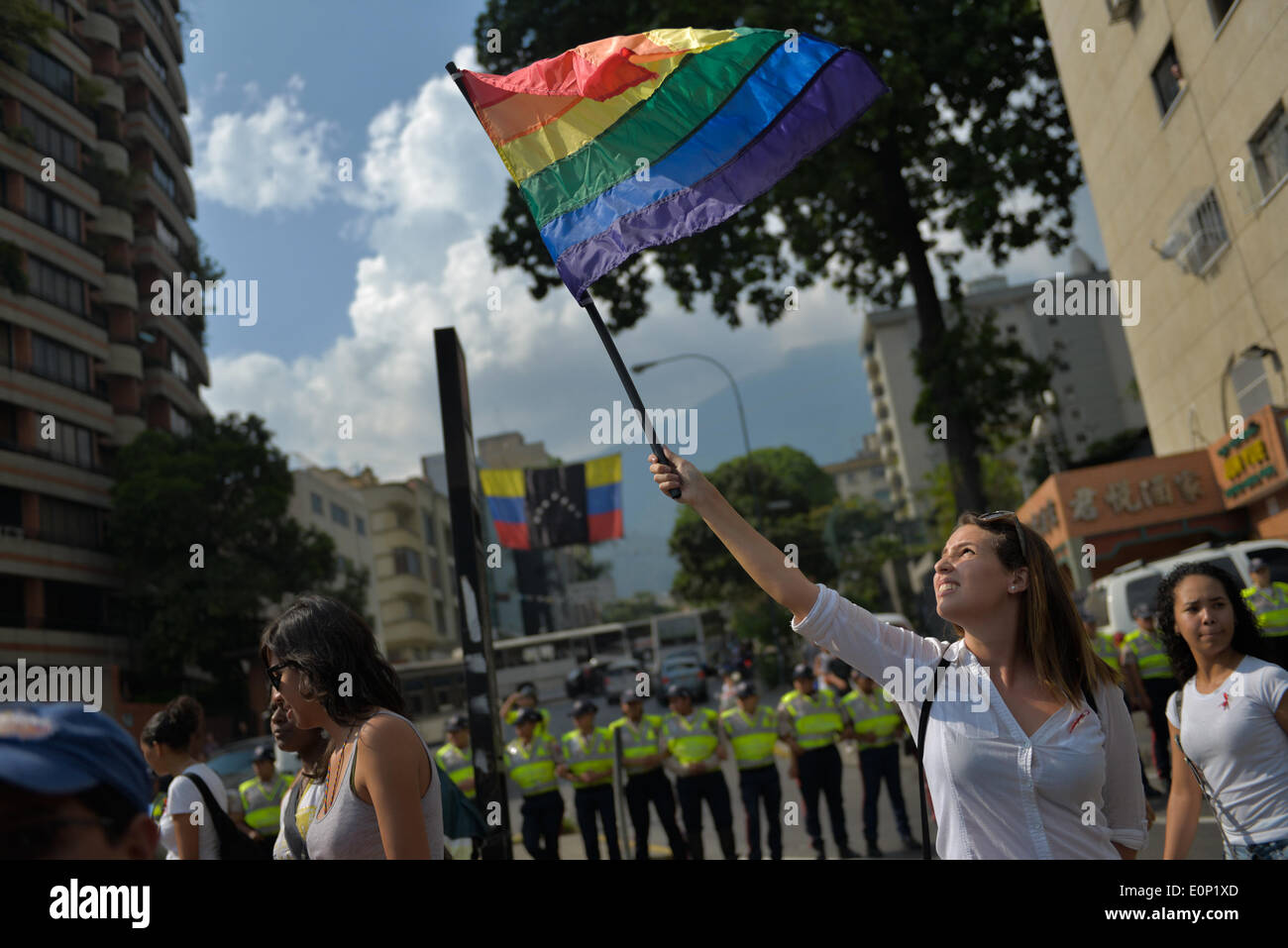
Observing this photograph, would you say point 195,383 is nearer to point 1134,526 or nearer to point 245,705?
point 245,705

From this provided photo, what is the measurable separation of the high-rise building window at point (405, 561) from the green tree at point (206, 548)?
30.6 m

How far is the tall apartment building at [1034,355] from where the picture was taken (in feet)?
253

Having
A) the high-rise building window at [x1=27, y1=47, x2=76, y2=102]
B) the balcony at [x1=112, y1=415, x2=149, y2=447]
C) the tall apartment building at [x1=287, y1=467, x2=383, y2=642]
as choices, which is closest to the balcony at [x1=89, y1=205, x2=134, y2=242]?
the high-rise building window at [x1=27, y1=47, x2=76, y2=102]

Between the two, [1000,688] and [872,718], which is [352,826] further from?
[872,718]

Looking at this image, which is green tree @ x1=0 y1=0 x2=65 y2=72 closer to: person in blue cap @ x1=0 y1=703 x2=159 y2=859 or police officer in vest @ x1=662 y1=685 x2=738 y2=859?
police officer in vest @ x1=662 y1=685 x2=738 y2=859

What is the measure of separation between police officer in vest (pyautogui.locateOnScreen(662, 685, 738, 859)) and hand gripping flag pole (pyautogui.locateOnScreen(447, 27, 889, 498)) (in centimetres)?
790

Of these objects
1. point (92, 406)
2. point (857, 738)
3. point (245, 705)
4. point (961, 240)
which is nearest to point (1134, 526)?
point (961, 240)

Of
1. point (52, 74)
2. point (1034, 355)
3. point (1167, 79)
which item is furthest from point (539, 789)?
point (1034, 355)

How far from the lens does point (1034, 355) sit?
76125mm

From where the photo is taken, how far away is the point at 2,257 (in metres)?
26.0

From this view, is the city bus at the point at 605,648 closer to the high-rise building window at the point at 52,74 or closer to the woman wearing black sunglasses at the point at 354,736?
the high-rise building window at the point at 52,74

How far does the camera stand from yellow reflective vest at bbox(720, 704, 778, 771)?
1100 cm

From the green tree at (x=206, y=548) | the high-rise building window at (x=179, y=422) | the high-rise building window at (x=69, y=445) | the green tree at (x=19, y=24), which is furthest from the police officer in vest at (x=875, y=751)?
the high-rise building window at (x=179, y=422)
